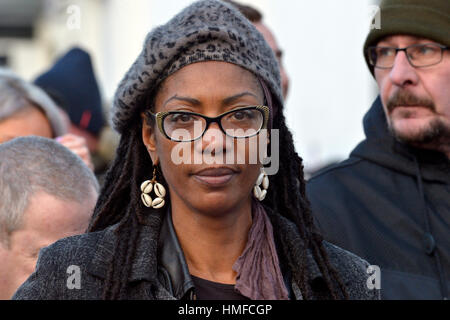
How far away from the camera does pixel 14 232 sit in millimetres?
2957

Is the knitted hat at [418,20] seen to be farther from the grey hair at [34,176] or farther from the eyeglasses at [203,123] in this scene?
the grey hair at [34,176]

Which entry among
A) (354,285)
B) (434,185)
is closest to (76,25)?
(434,185)

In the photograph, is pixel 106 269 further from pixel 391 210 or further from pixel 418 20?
pixel 418 20

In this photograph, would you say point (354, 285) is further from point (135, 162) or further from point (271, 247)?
point (135, 162)

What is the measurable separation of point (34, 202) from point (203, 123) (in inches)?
34.1

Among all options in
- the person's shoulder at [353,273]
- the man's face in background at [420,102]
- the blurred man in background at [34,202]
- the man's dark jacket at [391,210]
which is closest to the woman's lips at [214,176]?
the person's shoulder at [353,273]

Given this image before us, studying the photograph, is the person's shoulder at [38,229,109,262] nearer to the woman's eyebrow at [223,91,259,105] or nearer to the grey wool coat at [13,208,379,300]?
the grey wool coat at [13,208,379,300]

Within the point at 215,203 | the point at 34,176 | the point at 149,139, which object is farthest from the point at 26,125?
the point at 215,203

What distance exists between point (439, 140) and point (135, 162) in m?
1.62

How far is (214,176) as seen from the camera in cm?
251

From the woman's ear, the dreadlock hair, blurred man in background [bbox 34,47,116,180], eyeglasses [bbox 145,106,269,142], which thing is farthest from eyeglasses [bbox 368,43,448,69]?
blurred man in background [bbox 34,47,116,180]

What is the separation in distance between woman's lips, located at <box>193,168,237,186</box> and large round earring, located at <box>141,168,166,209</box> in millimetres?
268

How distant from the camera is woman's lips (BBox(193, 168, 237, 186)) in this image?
8.20 feet

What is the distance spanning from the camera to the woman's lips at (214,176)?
2501 millimetres
